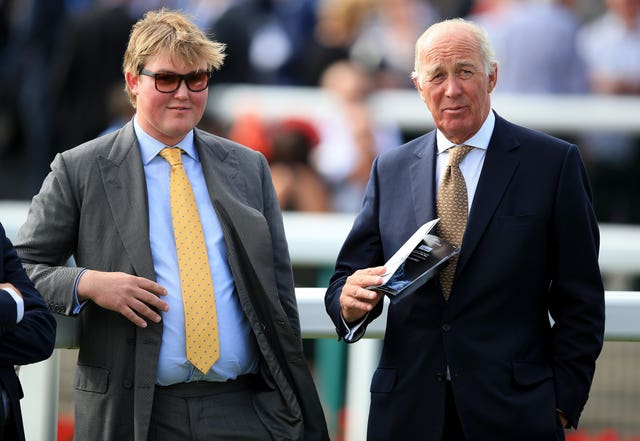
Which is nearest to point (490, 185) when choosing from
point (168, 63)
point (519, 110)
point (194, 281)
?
point (194, 281)

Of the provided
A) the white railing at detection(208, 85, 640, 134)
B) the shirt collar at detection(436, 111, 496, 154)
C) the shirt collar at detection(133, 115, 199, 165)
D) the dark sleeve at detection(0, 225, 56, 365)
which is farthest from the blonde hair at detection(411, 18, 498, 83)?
the white railing at detection(208, 85, 640, 134)

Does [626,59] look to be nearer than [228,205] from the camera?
No

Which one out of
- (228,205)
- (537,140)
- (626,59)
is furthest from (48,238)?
(626,59)

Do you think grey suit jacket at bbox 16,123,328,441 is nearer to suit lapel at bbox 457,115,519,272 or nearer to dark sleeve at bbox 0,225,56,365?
dark sleeve at bbox 0,225,56,365

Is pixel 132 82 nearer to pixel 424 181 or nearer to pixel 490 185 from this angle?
pixel 424 181

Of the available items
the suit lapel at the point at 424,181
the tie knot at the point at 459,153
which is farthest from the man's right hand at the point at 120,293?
the tie knot at the point at 459,153

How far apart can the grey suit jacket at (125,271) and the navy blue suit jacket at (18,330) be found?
0.13m

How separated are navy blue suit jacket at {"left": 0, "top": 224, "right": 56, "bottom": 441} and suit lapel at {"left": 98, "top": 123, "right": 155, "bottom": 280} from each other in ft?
1.02

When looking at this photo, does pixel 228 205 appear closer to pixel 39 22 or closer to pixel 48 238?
pixel 48 238

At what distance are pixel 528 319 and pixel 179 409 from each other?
1.03 meters

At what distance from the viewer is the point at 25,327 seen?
3.29 metres

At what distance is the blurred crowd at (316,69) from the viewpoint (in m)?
9.31

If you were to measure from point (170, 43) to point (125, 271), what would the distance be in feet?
2.20

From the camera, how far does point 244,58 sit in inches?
417
